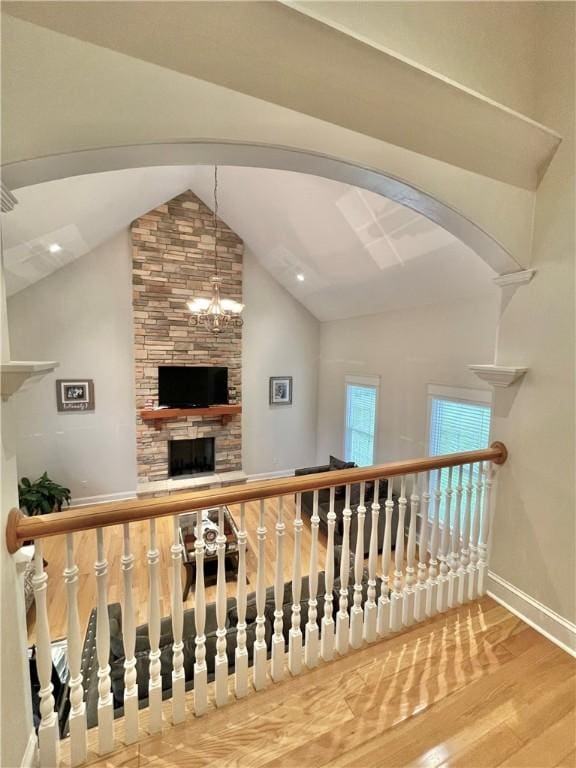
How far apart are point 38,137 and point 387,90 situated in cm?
128

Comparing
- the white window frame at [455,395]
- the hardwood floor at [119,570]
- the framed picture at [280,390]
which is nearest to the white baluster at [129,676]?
the hardwood floor at [119,570]

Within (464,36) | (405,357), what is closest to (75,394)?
(405,357)

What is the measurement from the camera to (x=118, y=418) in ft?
18.1

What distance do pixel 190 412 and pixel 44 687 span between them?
4638 mm

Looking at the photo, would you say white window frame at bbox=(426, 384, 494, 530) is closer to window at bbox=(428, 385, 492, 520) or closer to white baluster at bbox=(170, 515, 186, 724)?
window at bbox=(428, 385, 492, 520)

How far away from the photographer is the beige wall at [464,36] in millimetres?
1364

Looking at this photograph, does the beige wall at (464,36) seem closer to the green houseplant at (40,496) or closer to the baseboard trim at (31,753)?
the baseboard trim at (31,753)

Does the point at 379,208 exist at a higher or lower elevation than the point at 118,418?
higher

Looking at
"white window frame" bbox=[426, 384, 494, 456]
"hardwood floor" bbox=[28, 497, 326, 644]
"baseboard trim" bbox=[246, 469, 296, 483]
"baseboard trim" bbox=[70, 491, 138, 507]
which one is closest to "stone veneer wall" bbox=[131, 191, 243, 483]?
"baseboard trim" bbox=[70, 491, 138, 507]

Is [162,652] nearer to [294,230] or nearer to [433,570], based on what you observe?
[433,570]

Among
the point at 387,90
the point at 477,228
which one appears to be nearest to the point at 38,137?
the point at 387,90

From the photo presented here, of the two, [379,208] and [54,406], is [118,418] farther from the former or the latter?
[379,208]

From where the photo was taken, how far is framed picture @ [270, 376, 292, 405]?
661cm

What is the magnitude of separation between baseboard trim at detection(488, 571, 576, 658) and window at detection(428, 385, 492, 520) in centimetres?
151
